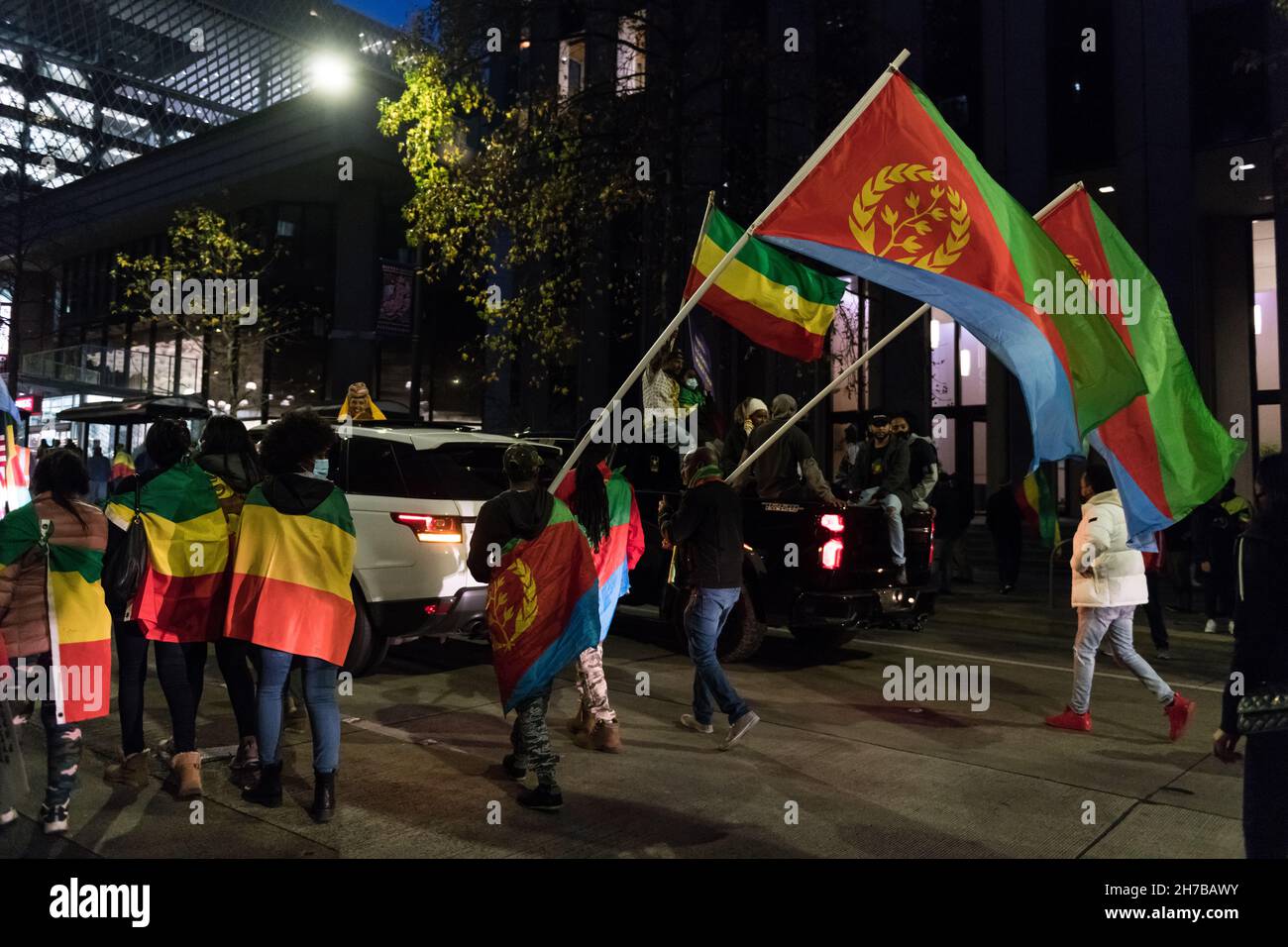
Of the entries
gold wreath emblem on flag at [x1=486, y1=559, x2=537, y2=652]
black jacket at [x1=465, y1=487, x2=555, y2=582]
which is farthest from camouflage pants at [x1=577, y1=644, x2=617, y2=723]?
black jacket at [x1=465, y1=487, x2=555, y2=582]

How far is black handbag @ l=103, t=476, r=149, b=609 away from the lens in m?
4.39

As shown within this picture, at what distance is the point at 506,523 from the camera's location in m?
4.72

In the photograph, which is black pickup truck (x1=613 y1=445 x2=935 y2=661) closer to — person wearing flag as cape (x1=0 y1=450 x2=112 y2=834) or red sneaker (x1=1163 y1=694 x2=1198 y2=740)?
red sneaker (x1=1163 y1=694 x2=1198 y2=740)

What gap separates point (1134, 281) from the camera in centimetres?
632

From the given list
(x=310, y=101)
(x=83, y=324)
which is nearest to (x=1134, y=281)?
(x=310, y=101)

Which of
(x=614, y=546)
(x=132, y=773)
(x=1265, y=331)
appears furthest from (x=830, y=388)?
(x=1265, y=331)

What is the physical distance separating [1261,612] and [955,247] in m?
2.67

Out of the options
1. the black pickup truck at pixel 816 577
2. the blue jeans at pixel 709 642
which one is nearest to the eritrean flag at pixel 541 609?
the blue jeans at pixel 709 642

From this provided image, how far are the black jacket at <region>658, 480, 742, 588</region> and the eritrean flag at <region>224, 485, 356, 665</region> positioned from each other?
87.3 inches

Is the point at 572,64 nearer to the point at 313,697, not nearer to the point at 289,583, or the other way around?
the point at 289,583

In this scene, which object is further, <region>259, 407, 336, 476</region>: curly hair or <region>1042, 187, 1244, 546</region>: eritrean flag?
<region>1042, 187, 1244, 546</region>: eritrean flag

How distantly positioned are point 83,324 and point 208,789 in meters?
46.7

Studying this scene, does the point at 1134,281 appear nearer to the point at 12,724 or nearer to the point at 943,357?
the point at 12,724

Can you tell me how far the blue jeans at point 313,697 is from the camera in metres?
4.36
